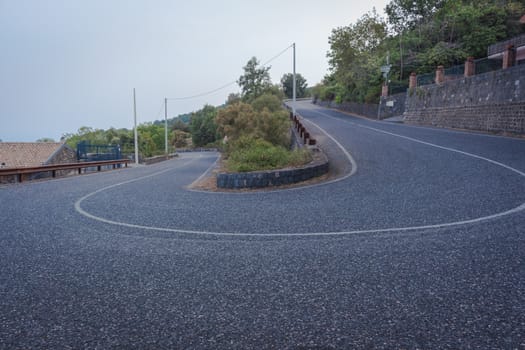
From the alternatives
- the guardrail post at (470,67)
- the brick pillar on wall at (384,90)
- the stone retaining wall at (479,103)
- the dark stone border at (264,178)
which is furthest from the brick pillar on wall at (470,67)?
the dark stone border at (264,178)

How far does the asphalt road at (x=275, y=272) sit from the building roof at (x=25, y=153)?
4331 centimetres

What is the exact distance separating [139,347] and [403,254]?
11.2ft

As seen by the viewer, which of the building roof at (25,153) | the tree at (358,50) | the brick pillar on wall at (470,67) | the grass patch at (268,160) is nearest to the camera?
the grass patch at (268,160)

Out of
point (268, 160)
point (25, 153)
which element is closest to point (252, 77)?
point (25, 153)

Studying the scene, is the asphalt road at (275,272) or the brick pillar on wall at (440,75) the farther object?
the brick pillar on wall at (440,75)

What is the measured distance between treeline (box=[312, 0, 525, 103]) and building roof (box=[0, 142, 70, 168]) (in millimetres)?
41513

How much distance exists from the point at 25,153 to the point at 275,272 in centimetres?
5310

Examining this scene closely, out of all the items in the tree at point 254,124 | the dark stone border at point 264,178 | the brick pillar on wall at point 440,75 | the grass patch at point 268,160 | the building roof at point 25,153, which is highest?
the brick pillar on wall at point 440,75

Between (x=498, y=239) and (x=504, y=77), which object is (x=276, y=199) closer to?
(x=498, y=239)

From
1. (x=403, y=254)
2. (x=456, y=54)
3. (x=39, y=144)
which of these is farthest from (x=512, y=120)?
(x=39, y=144)

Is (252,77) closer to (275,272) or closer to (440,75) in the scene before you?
(440,75)

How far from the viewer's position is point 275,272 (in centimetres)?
422

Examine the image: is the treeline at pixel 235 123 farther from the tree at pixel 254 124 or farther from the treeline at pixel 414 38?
the treeline at pixel 414 38

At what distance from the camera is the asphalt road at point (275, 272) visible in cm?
297
